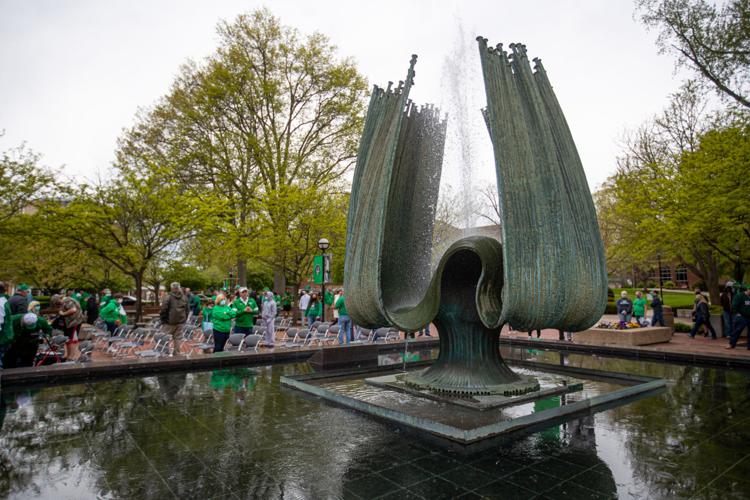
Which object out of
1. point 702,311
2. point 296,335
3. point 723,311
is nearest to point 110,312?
point 296,335

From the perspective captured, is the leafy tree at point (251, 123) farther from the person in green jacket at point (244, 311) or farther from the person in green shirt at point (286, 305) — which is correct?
the person in green jacket at point (244, 311)

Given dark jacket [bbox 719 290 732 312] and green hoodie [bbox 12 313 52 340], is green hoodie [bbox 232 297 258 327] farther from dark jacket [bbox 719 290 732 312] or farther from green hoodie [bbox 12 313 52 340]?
dark jacket [bbox 719 290 732 312]

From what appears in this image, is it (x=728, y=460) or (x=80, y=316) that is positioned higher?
(x=80, y=316)

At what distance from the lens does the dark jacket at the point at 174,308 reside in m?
10.9

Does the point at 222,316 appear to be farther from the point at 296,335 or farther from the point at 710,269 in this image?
the point at 710,269

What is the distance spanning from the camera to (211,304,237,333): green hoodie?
11.2 metres

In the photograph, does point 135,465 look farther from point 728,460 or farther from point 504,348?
point 504,348

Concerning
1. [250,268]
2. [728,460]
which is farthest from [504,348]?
[250,268]

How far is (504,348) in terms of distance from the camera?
14336mm

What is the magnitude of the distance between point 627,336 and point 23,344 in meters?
15.6

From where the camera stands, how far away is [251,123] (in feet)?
87.0

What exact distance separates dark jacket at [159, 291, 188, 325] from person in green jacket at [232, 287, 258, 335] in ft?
4.12

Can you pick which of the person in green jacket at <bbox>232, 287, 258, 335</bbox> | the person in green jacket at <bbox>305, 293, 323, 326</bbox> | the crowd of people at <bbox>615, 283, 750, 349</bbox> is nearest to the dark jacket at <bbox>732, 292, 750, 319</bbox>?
the crowd of people at <bbox>615, 283, 750, 349</bbox>

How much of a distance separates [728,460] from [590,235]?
2943mm
